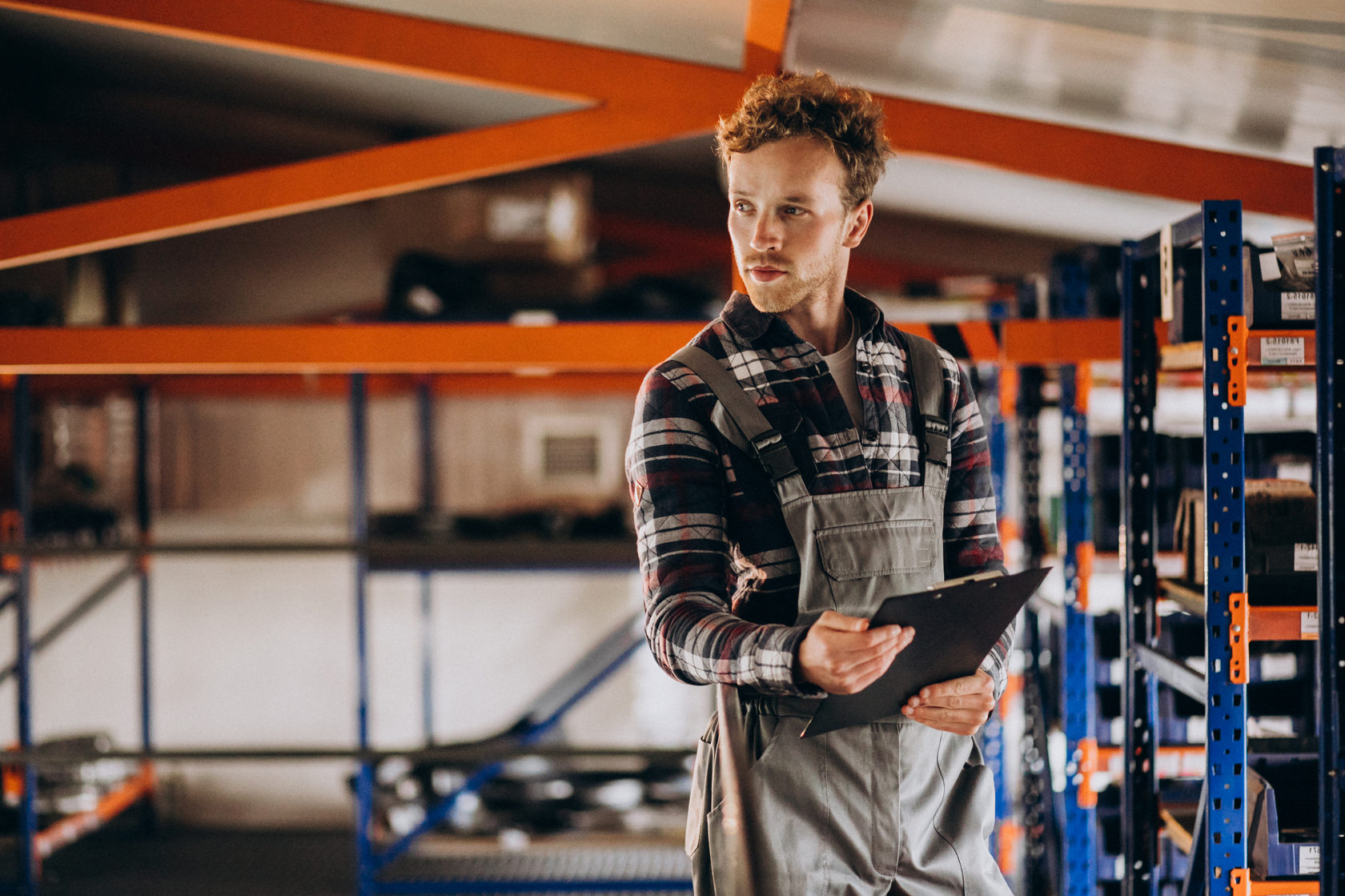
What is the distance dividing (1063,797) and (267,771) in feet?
17.4

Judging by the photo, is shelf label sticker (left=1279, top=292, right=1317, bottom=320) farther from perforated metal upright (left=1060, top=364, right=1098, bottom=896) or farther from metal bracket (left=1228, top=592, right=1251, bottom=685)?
perforated metal upright (left=1060, top=364, right=1098, bottom=896)

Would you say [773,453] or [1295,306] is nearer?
[773,453]

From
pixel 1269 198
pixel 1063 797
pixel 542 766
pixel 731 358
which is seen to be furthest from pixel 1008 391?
pixel 542 766

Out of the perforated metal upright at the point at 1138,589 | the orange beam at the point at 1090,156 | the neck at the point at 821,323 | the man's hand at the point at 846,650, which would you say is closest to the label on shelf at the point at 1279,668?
the perforated metal upright at the point at 1138,589

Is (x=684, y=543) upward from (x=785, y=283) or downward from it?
downward

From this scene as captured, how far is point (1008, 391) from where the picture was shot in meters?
4.12

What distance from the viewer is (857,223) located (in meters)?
1.52

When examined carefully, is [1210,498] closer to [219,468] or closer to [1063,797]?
[1063,797]

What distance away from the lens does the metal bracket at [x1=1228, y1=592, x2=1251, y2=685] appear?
86.4 inches

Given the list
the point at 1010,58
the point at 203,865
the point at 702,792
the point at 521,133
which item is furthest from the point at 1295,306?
the point at 203,865

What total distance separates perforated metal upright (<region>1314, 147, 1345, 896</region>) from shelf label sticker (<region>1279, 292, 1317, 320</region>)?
203 millimetres

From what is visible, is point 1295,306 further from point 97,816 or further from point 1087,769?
point 97,816

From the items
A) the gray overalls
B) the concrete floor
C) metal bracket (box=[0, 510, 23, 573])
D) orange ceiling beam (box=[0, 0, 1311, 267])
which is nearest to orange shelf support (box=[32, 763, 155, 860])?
the concrete floor

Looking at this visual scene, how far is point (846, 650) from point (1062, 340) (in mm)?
2192
